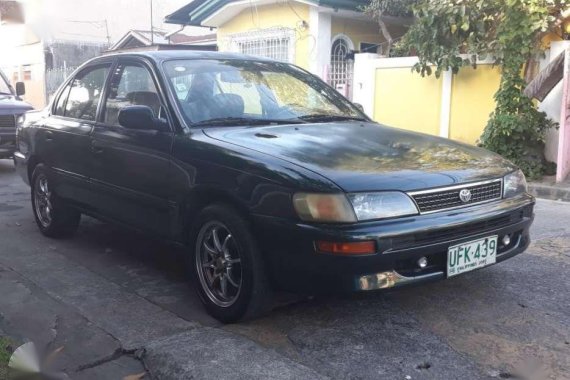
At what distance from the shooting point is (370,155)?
3576 millimetres

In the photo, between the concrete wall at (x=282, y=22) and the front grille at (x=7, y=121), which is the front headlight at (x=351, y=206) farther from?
the concrete wall at (x=282, y=22)

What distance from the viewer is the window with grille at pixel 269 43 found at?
567 inches

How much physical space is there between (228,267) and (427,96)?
8219 millimetres

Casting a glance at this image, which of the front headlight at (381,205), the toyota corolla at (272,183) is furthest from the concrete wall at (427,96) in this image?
the front headlight at (381,205)

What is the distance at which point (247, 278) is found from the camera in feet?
11.3

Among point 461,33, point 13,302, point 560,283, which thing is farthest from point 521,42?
point 13,302

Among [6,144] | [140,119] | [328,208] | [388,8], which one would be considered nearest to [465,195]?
[328,208]

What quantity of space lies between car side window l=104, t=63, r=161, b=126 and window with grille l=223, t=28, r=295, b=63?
9.43 metres

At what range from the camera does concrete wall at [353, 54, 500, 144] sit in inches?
404

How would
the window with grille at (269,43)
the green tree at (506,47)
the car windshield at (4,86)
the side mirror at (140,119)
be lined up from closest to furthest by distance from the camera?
the side mirror at (140,119)
the green tree at (506,47)
the car windshield at (4,86)
the window with grille at (269,43)

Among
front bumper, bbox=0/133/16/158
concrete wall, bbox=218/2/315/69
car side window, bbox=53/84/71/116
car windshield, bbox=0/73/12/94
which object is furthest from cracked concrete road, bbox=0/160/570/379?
concrete wall, bbox=218/2/315/69

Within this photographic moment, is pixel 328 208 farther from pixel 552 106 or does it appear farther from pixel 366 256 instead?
pixel 552 106

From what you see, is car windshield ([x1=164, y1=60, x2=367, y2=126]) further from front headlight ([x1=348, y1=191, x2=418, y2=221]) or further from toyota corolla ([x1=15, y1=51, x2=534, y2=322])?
front headlight ([x1=348, y1=191, x2=418, y2=221])

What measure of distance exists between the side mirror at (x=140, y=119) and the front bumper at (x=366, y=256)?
3.75 ft
